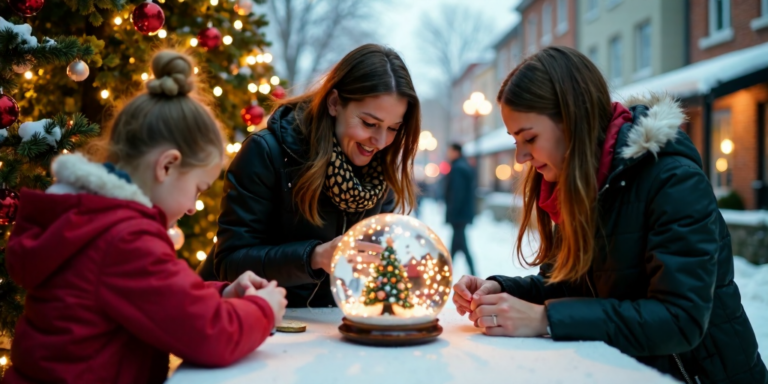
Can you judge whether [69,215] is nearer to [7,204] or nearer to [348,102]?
[348,102]

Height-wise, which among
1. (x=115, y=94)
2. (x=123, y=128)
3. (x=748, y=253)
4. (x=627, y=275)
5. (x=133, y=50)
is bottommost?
(x=748, y=253)

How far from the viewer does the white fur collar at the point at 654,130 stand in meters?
2.09

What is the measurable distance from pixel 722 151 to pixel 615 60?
8.04 metres

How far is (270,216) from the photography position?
2869 mm

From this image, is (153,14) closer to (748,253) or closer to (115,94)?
(115,94)

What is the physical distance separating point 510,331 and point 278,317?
0.71 meters

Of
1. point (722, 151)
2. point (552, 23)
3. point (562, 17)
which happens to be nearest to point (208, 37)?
point (722, 151)

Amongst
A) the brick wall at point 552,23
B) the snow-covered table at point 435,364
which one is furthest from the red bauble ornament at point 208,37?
the brick wall at point 552,23

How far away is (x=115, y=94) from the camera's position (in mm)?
4809

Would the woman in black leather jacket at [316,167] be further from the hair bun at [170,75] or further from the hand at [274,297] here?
the hair bun at [170,75]

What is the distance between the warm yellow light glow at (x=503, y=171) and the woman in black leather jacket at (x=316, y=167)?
28809 mm

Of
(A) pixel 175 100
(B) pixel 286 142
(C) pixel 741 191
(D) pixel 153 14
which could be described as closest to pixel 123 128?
(A) pixel 175 100

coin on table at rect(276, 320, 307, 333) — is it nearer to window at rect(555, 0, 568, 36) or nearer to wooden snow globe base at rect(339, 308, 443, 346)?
wooden snow globe base at rect(339, 308, 443, 346)

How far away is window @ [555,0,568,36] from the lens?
2619 cm
